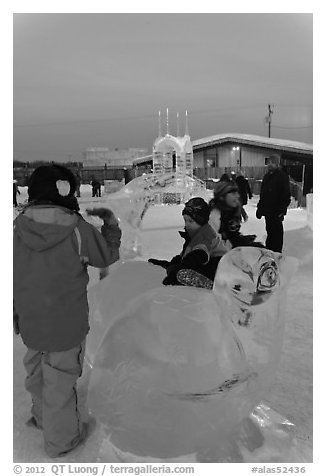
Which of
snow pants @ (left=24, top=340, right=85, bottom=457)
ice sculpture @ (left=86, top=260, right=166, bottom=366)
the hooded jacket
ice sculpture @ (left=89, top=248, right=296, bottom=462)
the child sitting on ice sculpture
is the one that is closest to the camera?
ice sculpture @ (left=89, top=248, right=296, bottom=462)

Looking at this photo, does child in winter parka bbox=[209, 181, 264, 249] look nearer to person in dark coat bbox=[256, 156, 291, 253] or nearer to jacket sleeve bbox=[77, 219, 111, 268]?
jacket sleeve bbox=[77, 219, 111, 268]

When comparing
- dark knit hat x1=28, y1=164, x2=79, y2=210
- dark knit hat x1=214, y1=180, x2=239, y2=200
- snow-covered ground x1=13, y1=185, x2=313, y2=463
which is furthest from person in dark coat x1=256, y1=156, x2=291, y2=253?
dark knit hat x1=28, y1=164, x2=79, y2=210

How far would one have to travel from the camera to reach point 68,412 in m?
2.26

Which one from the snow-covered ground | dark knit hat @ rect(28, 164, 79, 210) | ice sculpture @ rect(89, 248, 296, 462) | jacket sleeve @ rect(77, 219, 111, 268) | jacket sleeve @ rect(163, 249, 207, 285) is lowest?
the snow-covered ground

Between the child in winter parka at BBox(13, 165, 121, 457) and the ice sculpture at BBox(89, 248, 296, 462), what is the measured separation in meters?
0.21

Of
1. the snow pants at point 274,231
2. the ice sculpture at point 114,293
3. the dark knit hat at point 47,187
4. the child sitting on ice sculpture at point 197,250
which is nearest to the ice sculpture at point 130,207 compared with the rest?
the snow pants at point 274,231

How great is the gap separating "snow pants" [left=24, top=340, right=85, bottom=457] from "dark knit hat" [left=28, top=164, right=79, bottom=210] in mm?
722

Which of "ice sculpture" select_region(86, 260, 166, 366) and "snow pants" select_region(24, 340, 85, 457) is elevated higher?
"ice sculpture" select_region(86, 260, 166, 366)

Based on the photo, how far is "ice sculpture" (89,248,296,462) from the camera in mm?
1917

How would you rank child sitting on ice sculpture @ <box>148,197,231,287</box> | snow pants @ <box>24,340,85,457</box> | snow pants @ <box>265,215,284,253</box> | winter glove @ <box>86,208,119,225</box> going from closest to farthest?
1. snow pants @ <box>24,340,85,457</box>
2. winter glove @ <box>86,208,119,225</box>
3. child sitting on ice sculpture @ <box>148,197,231,287</box>
4. snow pants @ <box>265,215,284,253</box>

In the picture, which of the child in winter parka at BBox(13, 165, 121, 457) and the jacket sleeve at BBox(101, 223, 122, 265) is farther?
the jacket sleeve at BBox(101, 223, 122, 265)

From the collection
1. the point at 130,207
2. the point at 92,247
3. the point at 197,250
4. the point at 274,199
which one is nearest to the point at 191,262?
the point at 197,250

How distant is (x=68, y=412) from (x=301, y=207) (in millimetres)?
12197

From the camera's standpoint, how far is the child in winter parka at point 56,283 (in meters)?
2.09
